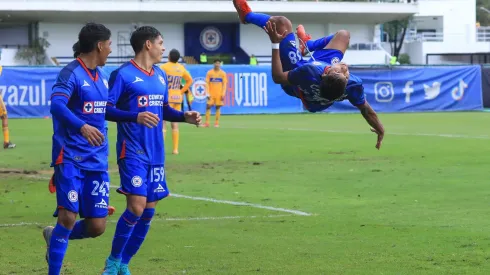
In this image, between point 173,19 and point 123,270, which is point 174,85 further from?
point 173,19

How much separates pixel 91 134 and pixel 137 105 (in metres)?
0.97

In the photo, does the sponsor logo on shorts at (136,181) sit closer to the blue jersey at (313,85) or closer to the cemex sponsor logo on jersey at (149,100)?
the cemex sponsor logo on jersey at (149,100)

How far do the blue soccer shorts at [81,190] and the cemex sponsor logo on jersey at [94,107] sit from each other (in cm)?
51

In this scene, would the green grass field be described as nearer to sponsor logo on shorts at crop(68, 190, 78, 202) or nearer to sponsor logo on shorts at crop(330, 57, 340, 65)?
sponsor logo on shorts at crop(68, 190, 78, 202)

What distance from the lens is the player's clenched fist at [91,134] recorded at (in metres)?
7.46

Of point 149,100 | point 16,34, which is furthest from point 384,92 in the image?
point 16,34

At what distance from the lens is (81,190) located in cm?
770

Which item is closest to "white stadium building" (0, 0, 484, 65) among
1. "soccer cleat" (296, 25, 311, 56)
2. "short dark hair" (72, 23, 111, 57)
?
"soccer cleat" (296, 25, 311, 56)

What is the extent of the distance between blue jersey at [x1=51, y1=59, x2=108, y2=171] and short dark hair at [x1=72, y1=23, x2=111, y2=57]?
117 mm

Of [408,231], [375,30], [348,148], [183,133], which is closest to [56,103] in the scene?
[408,231]

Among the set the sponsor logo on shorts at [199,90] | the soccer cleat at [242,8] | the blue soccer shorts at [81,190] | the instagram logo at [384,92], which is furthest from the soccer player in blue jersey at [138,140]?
the instagram logo at [384,92]

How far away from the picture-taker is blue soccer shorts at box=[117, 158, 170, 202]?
8.12m

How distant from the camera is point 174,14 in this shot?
2741 inches

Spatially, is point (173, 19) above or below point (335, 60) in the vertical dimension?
above
